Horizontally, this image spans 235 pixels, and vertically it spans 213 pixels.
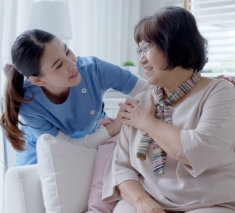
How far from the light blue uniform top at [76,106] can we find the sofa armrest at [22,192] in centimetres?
28

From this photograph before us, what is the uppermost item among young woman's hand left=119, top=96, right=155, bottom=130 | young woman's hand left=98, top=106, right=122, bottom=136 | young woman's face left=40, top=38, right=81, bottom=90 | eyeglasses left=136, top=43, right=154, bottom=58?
eyeglasses left=136, top=43, right=154, bottom=58

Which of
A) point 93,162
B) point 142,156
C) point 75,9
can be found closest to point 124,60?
point 75,9

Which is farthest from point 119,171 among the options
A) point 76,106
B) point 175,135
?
point 76,106

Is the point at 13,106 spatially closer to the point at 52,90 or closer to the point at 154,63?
the point at 52,90

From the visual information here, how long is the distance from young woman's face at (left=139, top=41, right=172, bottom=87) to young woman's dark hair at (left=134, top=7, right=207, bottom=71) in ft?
0.07

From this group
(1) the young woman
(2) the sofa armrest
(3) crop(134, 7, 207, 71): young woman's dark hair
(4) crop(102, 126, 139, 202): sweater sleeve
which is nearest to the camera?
(3) crop(134, 7, 207, 71): young woman's dark hair

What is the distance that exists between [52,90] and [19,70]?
0.20 metres

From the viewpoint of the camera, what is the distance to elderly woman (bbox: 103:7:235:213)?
3.65 ft

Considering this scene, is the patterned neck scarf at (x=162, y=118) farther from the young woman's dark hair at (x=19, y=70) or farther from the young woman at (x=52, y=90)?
the young woman's dark hair at (x=19, y=70)

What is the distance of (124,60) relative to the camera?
3.25 m

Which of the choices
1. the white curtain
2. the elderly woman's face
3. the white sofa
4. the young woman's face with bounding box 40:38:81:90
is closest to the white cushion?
the white sofa

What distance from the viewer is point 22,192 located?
1.41 meters

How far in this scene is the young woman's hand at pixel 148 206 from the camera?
45.7 inches

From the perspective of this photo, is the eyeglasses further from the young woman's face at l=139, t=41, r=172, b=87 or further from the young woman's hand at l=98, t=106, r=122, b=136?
the young woman's hand at l=98, t=106, r=122, b=136
